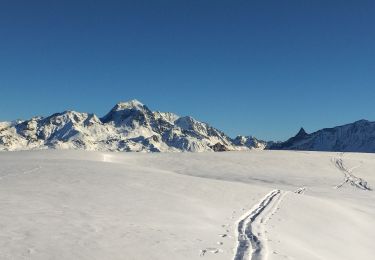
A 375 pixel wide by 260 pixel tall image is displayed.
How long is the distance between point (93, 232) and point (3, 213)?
4669 millimetres

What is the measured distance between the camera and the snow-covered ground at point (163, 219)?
15789 millimetres

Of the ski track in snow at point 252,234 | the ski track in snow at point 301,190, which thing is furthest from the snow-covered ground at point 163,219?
the ski track in snow at point 301,190

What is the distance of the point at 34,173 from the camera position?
3709cm

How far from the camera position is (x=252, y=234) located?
64.4ft

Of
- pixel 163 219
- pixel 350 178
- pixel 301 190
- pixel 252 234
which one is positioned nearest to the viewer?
pixel 252 234

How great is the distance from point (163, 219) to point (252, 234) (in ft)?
13.9

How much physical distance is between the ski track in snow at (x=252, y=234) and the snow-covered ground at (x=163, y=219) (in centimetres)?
4

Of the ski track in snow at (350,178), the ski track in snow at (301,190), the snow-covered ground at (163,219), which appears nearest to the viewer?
the snow-covered ground at (163,219)

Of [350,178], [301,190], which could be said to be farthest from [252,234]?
[350,178]

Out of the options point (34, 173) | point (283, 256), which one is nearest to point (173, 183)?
point (34, 173)

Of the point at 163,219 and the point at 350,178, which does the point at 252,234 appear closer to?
the point at 163,219

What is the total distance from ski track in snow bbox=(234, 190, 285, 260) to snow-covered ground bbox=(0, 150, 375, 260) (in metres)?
0.04

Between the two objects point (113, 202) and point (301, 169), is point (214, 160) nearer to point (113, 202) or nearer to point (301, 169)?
point (301, 169)

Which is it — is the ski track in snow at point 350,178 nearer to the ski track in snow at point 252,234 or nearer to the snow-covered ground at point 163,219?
the snow-covered ground at point 163,219
